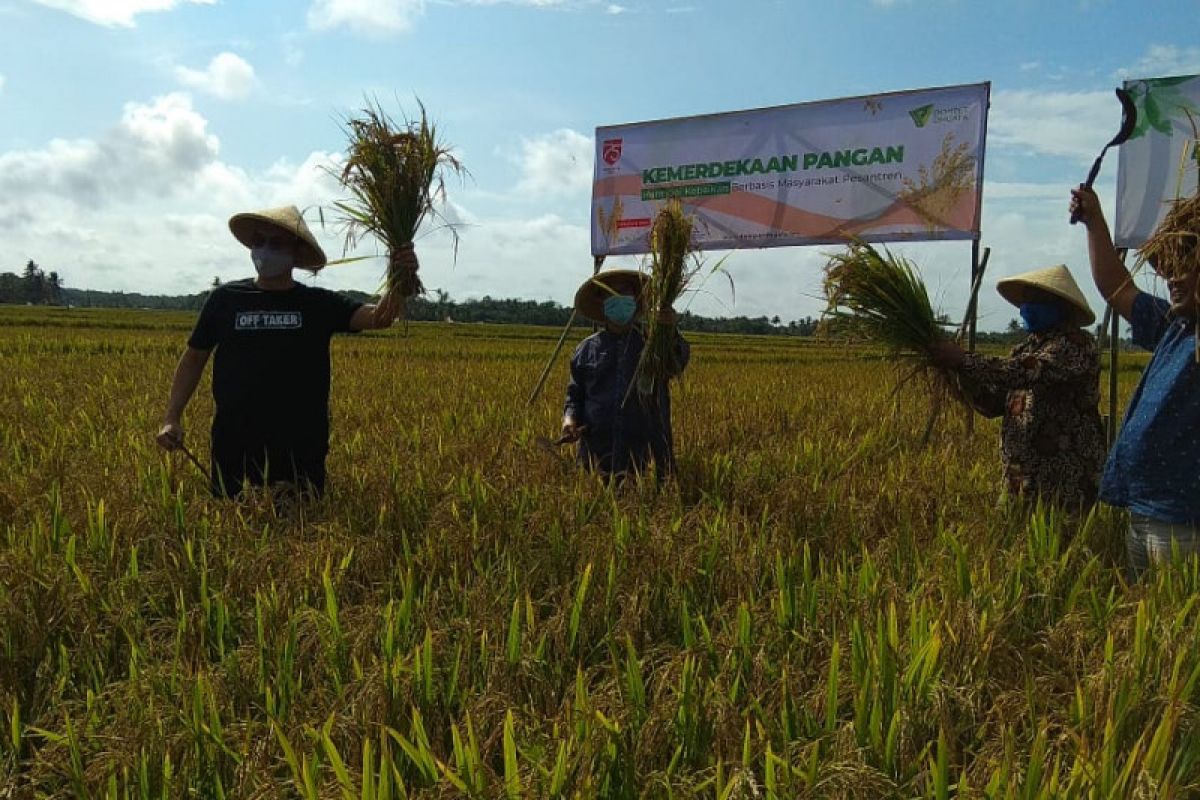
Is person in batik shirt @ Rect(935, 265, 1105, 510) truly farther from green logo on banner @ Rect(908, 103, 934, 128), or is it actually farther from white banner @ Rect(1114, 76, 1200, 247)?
green logo on banner @ Rect(908, 103, 934, 128)

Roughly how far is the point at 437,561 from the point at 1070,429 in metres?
2.35

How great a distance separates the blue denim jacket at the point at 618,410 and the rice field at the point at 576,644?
0.68 feet

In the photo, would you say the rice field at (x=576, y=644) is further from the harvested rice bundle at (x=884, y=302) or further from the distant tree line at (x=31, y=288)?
the distant tree line at (x=31, y=288)

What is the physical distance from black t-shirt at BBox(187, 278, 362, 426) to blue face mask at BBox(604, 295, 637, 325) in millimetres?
1116

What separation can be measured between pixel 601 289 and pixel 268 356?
155 cm

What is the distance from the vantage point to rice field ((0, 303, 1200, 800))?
1.45 m

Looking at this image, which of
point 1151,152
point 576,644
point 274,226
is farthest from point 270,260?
point 1151,152

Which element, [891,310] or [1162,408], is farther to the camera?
[891,310]

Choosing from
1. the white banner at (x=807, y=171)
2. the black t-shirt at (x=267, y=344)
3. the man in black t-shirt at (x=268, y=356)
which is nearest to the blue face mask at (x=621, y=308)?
the man in black t-shirt at (x=268, y=356)

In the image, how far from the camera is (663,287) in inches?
139

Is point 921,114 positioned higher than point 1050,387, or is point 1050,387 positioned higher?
point 921,114

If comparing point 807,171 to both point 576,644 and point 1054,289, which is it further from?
point 576,644

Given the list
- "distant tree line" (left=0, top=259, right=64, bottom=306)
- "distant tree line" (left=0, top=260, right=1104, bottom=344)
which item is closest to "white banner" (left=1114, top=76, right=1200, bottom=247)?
"distant tree line" (left=0, top=260, right=1104, bottom=344)

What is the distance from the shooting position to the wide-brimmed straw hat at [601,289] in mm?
3811
